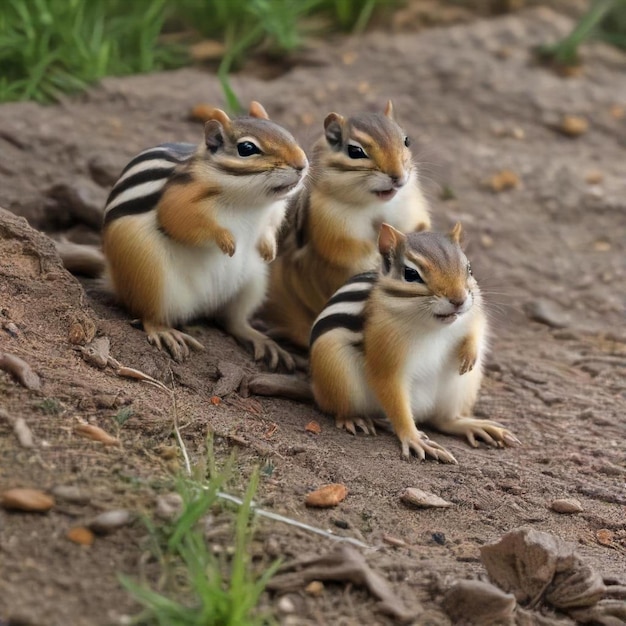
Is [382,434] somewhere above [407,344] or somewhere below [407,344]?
below

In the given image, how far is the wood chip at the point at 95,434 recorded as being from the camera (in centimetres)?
357

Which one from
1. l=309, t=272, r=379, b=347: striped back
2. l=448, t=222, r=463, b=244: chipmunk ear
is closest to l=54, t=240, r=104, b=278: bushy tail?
l=309, t=272, r=379, b=347: striped back

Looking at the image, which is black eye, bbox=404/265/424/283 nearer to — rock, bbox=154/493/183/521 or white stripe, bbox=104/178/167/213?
white stripe, bbox=104/178/167/213

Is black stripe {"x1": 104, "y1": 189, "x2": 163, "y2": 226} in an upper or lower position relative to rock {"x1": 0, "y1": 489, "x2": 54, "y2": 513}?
upper

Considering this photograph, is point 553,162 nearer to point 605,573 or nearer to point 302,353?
point 302,353

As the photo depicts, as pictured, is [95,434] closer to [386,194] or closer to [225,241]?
[225,241]

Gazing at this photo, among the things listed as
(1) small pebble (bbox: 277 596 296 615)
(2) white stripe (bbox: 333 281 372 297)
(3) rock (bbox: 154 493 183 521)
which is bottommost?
(1) small pebble (bbox: 277 596 296 615)

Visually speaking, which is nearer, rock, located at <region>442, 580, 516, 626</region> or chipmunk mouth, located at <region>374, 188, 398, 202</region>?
rock, located at <region>442, 580, 516, 626</region>

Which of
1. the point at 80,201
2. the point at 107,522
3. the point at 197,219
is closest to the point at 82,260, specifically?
the point at 80,201

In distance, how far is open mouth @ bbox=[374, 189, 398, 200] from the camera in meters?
5.00

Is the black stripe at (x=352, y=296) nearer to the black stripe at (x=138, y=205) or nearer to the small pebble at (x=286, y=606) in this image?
the black stripe at (x=138, y=205)

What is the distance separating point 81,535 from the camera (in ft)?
10.1

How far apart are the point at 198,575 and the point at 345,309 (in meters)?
2.11

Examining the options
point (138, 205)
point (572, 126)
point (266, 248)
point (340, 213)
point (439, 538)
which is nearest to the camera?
point (439, 538)
